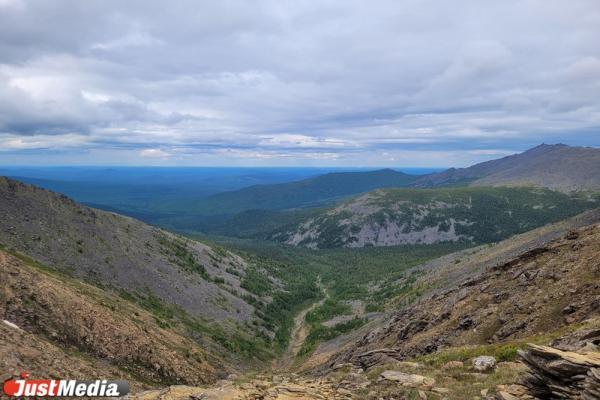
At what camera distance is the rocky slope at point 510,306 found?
3244 cm

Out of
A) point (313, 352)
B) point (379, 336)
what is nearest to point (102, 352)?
point (379, 336)

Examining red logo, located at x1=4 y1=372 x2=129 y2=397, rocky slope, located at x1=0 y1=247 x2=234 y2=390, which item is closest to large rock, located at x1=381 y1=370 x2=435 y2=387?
red logo, located at x1=4 y1=372 x2=129 y2=397

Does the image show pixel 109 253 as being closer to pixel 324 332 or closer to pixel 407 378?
pixel 324 332

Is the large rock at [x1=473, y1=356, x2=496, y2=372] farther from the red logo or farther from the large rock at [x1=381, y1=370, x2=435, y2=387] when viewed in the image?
the red logo

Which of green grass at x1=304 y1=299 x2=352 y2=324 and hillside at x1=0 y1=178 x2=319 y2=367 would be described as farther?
green grass at x1=304 y1=299 x2=352 y2=324

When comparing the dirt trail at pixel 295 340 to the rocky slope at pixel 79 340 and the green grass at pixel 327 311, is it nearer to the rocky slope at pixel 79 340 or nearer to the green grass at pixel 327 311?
the green grass at pixel 327 311

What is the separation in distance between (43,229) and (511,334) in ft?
264

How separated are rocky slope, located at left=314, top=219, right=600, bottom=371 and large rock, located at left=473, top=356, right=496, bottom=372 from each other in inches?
280

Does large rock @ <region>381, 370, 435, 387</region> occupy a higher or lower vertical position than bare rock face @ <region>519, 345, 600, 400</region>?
lower

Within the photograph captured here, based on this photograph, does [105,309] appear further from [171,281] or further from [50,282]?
[171,281]

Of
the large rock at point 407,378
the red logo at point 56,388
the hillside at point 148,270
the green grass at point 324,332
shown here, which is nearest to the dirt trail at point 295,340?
the green grass at point 324,332

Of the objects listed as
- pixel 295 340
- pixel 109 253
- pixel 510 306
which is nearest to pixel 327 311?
pixel 295 340

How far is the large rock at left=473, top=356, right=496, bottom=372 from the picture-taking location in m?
23.8

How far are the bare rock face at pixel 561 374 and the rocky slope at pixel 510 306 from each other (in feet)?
46.8
